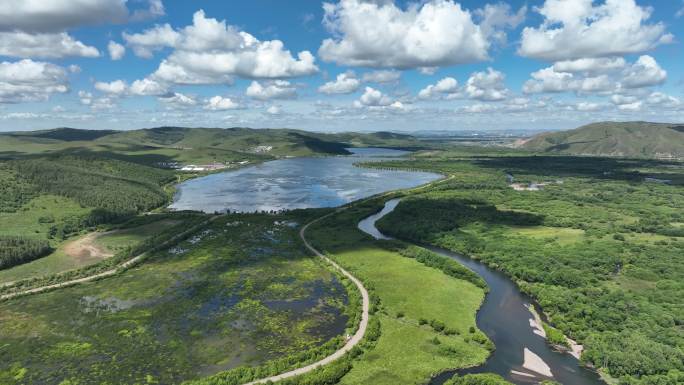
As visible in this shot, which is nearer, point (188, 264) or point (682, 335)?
point (682, 335)

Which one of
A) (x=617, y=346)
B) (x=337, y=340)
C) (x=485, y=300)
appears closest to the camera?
(x=617, y=346)

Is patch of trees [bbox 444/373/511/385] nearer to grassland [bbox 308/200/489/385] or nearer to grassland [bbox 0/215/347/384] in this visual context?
grassland [bbox 308/200/489/385]

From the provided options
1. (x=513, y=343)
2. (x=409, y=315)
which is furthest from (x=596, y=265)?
(x=409, y=315)

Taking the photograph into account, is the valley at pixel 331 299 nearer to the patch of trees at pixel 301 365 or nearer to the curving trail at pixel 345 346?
the patch of trees at pixel 301 365

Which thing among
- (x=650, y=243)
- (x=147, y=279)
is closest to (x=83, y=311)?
(x=147, y=279)

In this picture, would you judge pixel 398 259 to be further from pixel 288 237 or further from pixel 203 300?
pixel 203 300

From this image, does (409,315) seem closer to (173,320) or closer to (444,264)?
(444,264)
